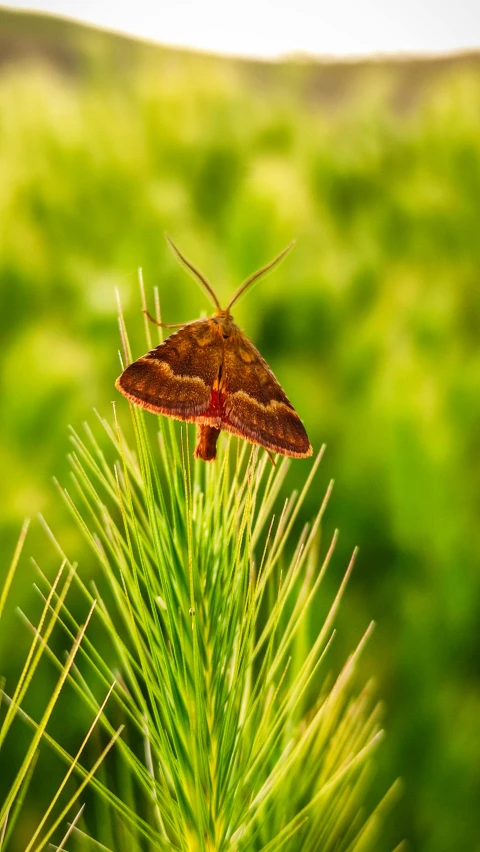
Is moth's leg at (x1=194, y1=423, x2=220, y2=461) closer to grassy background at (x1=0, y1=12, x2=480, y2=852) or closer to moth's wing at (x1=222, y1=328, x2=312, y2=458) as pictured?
moth's wing at (x1=222, y1=328, x2=312, y2=458)

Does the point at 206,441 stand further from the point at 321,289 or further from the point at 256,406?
the point at 321,289

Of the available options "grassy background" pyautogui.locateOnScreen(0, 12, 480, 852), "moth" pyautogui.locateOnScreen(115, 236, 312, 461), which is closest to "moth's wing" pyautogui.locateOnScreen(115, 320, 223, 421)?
"moth" pyautogui.locateOnScreen(115, 236, 312, 461)

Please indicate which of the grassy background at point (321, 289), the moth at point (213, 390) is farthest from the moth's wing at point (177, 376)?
the grassy background at point (321, 289)

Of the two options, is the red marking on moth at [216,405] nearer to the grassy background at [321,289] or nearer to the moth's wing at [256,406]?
the moth's wing at [256,406]

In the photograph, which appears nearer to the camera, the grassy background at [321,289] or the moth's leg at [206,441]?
the moth's leg at [206,441]

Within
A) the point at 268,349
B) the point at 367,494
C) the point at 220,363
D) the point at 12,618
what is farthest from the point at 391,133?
the point at 220,363

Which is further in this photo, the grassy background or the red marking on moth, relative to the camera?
the grassy background

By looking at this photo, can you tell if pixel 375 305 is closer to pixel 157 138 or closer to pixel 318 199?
pixel 318 199
